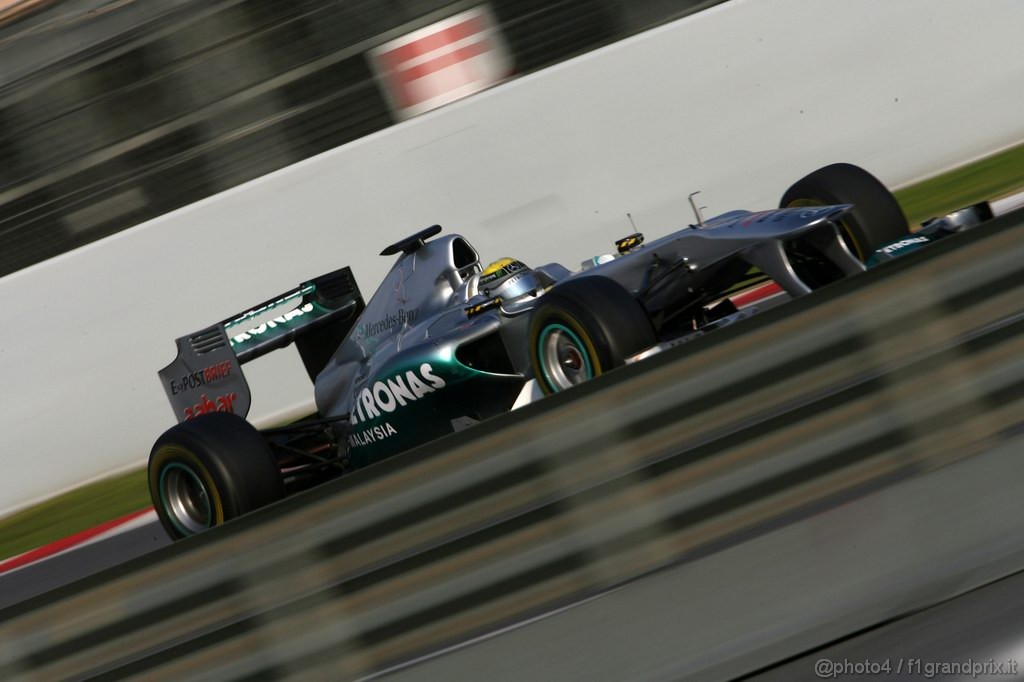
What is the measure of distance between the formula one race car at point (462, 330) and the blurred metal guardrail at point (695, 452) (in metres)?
1.76

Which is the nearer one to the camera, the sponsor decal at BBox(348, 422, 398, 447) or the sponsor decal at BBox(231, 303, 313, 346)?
the sponsor decal at BBox(348, 422, 398, 447)

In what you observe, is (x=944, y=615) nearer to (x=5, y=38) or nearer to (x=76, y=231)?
(x=76, y=231)

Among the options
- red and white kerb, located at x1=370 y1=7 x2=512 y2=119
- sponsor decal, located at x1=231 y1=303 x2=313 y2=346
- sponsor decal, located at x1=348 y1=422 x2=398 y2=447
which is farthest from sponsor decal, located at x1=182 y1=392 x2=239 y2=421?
red and white kerb, located at x1=370 y1=7 x2=512 y2=119

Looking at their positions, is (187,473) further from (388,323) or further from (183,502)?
(388,323)

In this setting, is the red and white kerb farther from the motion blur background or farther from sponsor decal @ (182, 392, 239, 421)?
sponsor decal @ (182, 392, 239, 421)

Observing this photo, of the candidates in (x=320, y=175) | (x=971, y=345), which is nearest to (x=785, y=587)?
(x=971, y=345)

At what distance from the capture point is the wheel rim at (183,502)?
5762 millimetres

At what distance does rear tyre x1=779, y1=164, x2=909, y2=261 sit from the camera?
5062mm

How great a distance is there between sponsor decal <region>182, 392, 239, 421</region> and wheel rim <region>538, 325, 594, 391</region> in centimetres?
236

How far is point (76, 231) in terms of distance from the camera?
9008 mm

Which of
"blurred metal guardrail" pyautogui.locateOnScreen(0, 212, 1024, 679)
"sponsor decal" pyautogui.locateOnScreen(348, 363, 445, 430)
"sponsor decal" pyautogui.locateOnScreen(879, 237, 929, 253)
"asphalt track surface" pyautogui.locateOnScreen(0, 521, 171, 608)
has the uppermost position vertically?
"sponsor decal" pyautogui.locateOnScreen(348, 363, 445, 430)

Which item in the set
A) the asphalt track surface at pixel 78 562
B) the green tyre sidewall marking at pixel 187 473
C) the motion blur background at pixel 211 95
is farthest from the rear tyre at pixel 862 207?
the motion blur background at pixel 211 95

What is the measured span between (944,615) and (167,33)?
8.26 metres

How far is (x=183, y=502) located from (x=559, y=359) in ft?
7.11
